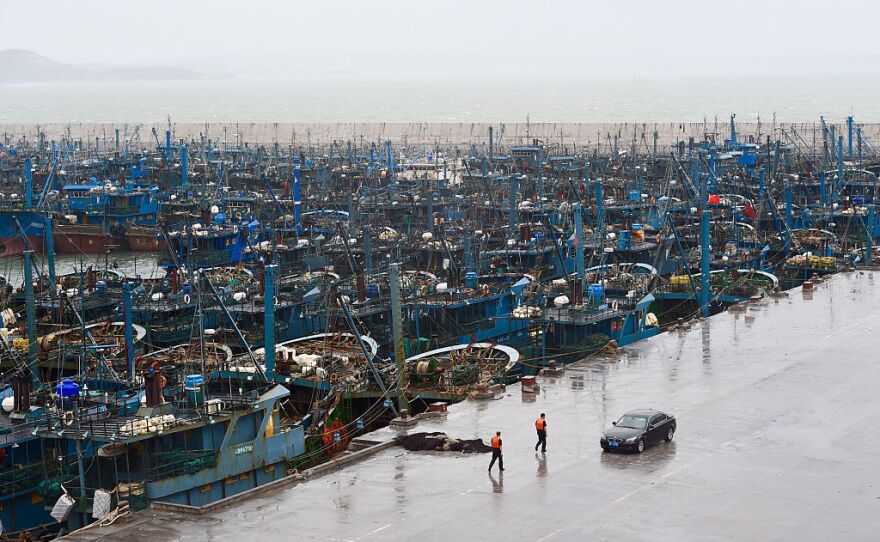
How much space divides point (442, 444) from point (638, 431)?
469cm

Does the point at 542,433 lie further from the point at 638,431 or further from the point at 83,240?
the point at 83,240

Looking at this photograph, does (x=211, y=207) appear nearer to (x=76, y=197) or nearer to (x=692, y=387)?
(x=76, y=197)

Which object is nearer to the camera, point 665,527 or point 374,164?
point 665,527

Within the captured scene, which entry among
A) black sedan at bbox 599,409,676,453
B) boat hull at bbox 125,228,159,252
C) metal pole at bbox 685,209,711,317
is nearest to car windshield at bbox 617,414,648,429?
black sedan at bbox 599,409,676,453

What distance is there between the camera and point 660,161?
113062 millimetres

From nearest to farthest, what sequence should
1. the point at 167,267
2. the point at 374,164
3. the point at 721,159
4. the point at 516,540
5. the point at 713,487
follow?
the point at 516,540 < the point at 713,487 < the point at 167,267 < the point at 721,159 < the point at 374,164

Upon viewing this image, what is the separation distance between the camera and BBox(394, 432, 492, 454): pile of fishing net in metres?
33.4

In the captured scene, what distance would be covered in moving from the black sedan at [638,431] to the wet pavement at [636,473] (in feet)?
0.96

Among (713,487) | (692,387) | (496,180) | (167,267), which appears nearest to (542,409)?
(692,387)

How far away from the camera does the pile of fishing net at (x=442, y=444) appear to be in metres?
33.4

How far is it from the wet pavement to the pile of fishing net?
0.38 metres

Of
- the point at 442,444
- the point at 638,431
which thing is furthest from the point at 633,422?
the point at 442,444

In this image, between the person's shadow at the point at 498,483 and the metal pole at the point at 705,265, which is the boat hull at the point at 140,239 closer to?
the metal pole at the point at 705,265

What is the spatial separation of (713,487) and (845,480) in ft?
9.75
